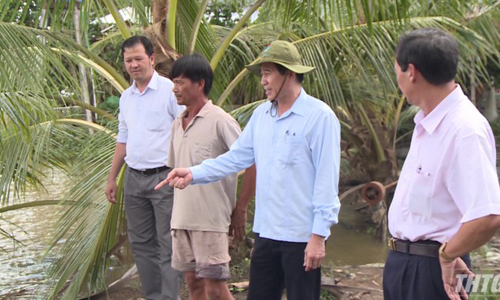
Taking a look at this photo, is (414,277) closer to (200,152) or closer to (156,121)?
(200,152)

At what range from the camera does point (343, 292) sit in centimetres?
522

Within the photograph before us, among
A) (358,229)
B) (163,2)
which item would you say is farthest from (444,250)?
(358,229)

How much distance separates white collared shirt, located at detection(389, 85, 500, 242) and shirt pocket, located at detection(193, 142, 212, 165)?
1448 mm

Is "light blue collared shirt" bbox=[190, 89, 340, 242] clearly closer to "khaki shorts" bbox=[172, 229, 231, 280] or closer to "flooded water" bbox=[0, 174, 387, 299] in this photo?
"khaki shorts" bbox=[172, 229, 231, 280]

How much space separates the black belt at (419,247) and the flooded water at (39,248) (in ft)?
12.1

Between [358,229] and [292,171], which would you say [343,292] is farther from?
[358,229]

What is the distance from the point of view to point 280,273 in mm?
3248

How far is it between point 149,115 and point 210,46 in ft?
6.76

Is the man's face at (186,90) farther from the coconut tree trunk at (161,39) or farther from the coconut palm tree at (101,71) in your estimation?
the coconut tree trunk at (161,39)

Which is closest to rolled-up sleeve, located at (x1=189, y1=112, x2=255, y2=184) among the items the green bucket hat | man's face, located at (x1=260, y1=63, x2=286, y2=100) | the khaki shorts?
man's face, located at (x1=260, y1=63, x2=286, y2=100)

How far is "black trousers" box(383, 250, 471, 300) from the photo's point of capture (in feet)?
7.54

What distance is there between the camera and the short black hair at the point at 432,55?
7.30ft

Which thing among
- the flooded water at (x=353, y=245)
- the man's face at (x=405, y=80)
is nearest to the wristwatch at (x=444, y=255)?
the man's face at (x=405, y=80)

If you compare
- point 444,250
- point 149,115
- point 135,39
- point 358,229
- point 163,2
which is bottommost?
point 358,229
